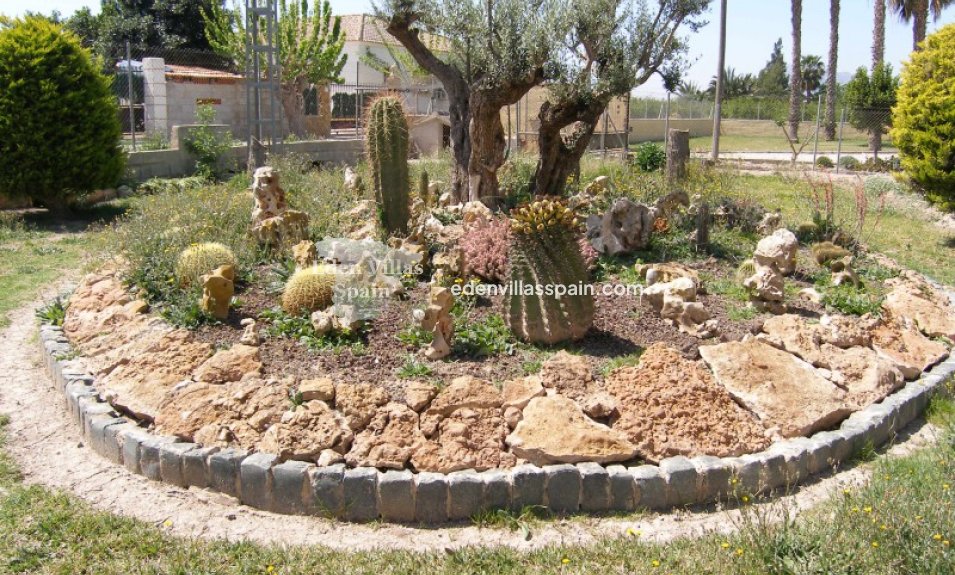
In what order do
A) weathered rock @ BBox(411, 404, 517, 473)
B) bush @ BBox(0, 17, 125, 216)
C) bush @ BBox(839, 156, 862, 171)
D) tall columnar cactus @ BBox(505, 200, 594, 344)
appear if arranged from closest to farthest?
weathered rock @ BBox(411, 404, 517, 473) → tall columnar cactus @ BBox(505, 200, 594, 344) → bush @ BBox(0, 17, 125, 216) → bush @ BBox(839, 156, 862, 171)

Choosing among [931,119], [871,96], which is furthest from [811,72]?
[931,119]

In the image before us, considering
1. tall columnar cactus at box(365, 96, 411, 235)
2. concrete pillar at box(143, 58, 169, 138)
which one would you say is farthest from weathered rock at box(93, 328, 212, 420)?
concrete pillar at box(143, 58, 169, 138)

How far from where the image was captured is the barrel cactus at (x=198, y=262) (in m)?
6.56

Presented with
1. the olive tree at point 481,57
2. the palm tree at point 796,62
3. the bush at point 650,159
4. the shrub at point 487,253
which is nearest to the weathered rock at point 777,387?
the shrub at point 487,253

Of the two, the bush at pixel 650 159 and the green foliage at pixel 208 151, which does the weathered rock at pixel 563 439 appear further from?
the bush at pixel 650 159

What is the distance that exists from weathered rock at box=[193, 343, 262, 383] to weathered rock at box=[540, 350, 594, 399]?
1864 millimetres

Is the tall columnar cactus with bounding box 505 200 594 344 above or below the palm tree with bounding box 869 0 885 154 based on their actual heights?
below

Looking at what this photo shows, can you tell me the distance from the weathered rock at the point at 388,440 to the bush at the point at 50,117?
30.2ft

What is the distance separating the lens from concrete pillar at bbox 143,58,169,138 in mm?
18625

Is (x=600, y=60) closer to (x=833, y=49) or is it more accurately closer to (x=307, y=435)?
(x=307, y=435)

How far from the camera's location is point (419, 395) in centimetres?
470

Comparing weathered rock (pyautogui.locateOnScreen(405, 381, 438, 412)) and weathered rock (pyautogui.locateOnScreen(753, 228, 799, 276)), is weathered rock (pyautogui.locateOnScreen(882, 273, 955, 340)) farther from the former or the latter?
weathered rock (pyautogui.locateOnScreen(405, 381, 438, 412))

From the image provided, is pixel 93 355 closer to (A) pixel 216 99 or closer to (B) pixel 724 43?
(B) pixel 724 43

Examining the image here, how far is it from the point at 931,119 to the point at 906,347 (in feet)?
20.0
